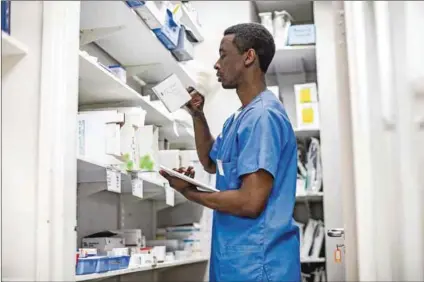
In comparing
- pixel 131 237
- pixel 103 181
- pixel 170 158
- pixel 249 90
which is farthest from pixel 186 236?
pixel 249 90

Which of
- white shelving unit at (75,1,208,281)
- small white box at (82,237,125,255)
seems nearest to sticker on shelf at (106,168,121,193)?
white shelving unit at (75,1,208,281)

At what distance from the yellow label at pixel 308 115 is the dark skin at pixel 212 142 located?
5.70 feet

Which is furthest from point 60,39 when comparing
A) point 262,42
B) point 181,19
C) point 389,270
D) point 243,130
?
point 181,19

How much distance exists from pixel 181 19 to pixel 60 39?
192cm

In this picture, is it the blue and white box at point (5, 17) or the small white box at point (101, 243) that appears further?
the small white box at point (101, 243)

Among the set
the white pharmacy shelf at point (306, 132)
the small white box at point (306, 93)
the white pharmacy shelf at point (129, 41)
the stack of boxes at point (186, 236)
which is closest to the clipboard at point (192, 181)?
the white pharmacy shelf at point (129, 41)

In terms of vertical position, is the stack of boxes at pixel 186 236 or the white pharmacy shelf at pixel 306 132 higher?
the white pharmacy shelf at pixel 306 132

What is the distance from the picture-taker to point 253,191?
5.79ft

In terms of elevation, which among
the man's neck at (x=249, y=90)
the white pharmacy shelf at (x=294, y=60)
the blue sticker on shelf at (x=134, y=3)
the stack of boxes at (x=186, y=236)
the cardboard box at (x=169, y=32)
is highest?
the white pharmacy shelf at (x=294, y=60)

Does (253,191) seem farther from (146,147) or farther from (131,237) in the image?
(131,237)

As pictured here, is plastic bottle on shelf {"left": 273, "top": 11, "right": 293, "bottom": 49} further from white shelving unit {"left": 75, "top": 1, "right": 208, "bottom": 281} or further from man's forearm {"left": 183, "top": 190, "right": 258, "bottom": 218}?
man's forearm {"left": 183, "top": 190, "right": 258, "bottom": 218}

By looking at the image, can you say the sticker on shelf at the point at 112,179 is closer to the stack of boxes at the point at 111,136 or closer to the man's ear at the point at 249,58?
the stack of boxes at the point at 111,136

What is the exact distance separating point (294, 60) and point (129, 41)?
5.28ft

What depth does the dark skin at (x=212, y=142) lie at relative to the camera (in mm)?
1771
